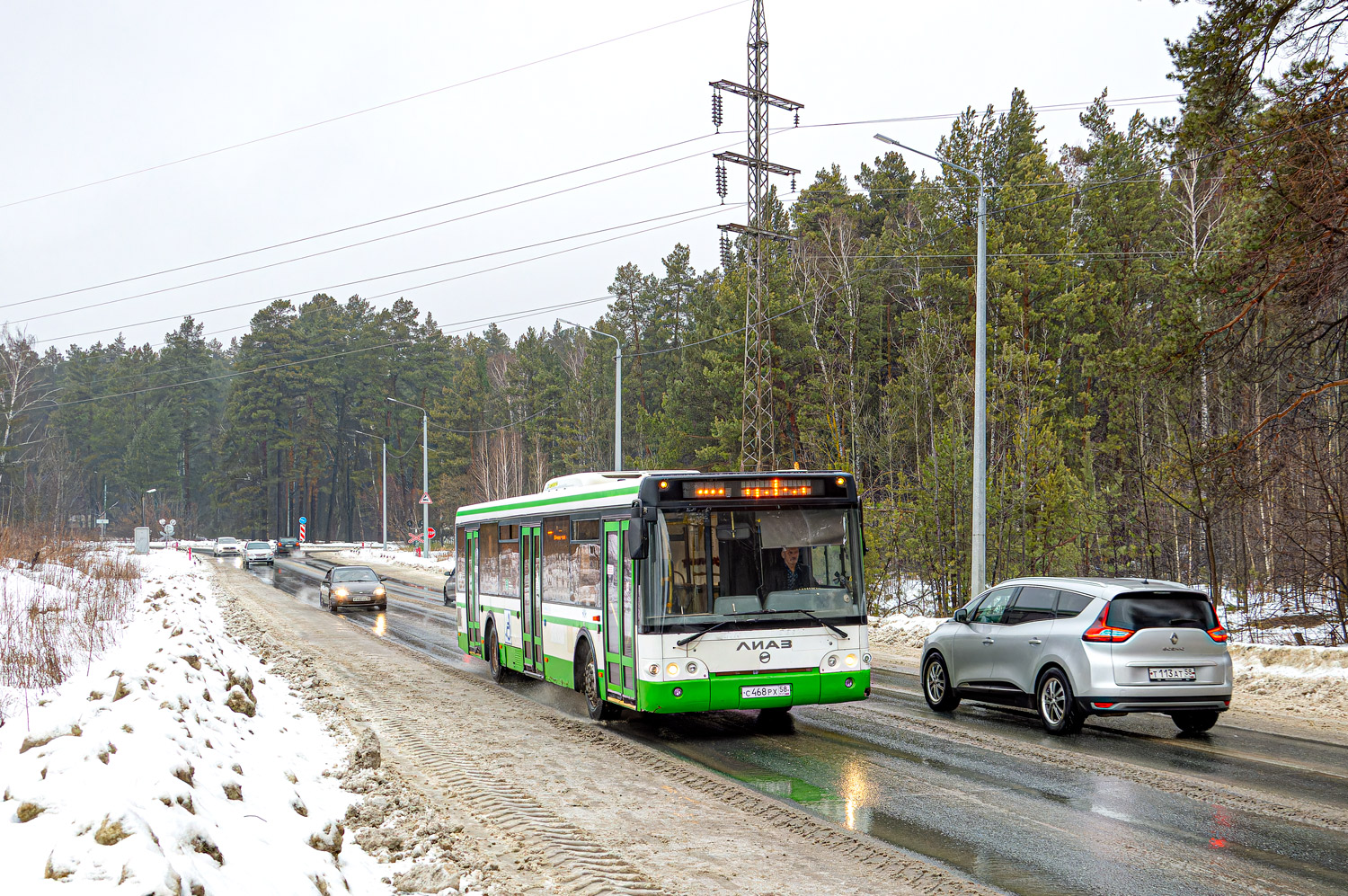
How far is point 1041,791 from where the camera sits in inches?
366

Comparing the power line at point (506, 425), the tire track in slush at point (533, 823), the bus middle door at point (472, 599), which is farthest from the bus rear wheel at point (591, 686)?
the power line at point (506, 425)

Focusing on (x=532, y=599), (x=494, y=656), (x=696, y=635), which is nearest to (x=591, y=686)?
(x=696, y=635)

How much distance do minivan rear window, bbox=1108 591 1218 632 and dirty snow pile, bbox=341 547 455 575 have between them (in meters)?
48.8

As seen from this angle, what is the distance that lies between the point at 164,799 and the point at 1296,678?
15666mm

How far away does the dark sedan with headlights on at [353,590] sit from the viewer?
3381 centimetres

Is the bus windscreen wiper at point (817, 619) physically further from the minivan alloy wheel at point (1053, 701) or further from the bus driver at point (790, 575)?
the minivan alloy wheel at point (1053, 701)

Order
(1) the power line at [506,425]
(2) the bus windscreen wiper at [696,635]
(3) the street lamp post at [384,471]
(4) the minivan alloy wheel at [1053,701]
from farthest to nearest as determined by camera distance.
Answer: (1) the power line at [506,425] < (3) the street lamp post at [384,471] < (4) the minivan alloy wheel at [1053,701] < (2) the bus windscreen wiper at [696,635]

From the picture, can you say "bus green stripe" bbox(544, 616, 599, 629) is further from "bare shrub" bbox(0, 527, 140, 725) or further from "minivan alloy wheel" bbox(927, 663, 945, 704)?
"bare shrub" bbox(0, 527, 140, 725)

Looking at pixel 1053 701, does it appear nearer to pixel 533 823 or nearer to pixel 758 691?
pixel 758 691

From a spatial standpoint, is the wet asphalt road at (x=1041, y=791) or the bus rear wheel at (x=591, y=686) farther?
the bus rear wheel at (x=591, y=686)

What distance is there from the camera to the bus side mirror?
11812 mm

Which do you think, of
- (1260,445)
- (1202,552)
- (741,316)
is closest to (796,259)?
(741,316)

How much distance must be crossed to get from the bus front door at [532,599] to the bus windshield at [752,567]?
4.03 metres

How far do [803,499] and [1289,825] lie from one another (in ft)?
18.8
